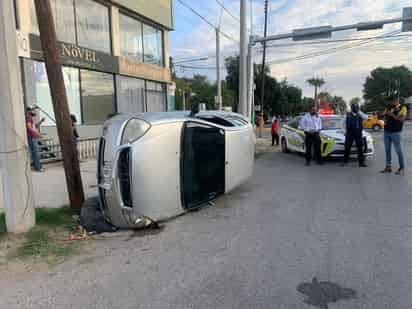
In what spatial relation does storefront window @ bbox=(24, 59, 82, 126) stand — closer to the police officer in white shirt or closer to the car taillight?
the car taillight

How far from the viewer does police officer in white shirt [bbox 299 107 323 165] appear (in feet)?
33.2

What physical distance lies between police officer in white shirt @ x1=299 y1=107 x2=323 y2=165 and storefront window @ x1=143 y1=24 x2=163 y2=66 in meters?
11.3

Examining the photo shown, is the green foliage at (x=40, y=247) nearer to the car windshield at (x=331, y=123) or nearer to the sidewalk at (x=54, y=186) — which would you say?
the sidewalk at (x=54, y=186)

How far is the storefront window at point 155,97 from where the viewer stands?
19.1 m

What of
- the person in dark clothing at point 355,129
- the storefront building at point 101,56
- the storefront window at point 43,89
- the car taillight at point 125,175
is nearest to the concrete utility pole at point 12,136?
the car taillight at point 125,175

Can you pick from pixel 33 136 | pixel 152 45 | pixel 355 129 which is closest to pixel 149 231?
pixel 33 136

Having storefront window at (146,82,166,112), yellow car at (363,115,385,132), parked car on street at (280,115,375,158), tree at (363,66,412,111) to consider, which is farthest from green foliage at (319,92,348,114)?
parked car on street at (280,115,375,158)

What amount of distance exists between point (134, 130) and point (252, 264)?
2.32 metres

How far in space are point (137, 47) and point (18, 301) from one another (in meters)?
16.5

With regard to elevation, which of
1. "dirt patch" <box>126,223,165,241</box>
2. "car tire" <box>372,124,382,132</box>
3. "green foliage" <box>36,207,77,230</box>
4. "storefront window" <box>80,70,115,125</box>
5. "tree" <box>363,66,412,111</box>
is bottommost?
"dirt patch" <box>126,223,165,241</box>

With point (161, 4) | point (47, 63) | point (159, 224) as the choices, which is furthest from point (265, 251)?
point (161, 4)

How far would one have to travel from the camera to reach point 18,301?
3.10m

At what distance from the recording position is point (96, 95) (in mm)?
14922

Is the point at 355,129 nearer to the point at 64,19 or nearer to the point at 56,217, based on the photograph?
the point at 56,217
